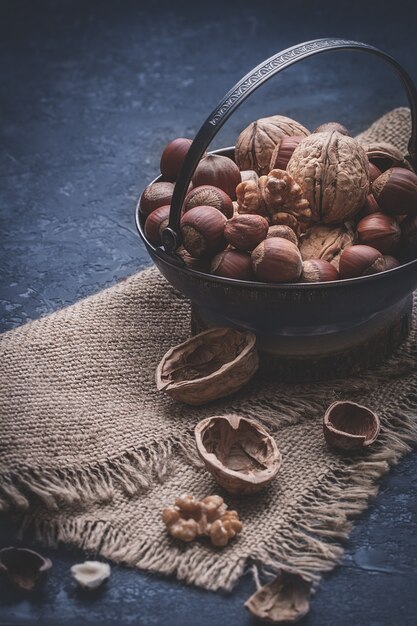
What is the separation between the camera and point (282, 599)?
5.12ft

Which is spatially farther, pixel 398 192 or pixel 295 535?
pixel 398 192

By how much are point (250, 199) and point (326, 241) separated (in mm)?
194

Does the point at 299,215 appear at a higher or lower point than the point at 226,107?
lower

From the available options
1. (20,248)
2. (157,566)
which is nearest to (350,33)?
(20,248)

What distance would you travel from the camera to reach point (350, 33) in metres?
3.89

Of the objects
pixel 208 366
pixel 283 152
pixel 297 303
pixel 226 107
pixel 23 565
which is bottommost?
pixel 23 565

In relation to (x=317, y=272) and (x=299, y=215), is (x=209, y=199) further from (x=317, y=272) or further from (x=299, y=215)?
(x=317, y=272)

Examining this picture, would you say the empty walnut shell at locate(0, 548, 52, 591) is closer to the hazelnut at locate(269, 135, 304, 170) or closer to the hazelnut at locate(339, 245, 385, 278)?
the hazelnut at locate(339, 245, 385, 278)

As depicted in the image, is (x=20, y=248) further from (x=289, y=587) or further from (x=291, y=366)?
(x=289, y=587)

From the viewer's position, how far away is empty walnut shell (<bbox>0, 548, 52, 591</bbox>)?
1.62m

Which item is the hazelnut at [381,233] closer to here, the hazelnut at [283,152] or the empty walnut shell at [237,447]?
the hazelnut at [283,152]

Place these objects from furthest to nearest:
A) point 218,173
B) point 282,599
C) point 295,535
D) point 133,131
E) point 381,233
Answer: point 133,131
point 218,173
point 381,233
point 295,535
point 282,599

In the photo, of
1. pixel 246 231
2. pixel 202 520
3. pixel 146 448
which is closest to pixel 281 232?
pixel 246 231

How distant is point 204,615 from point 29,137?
7.22 feet
